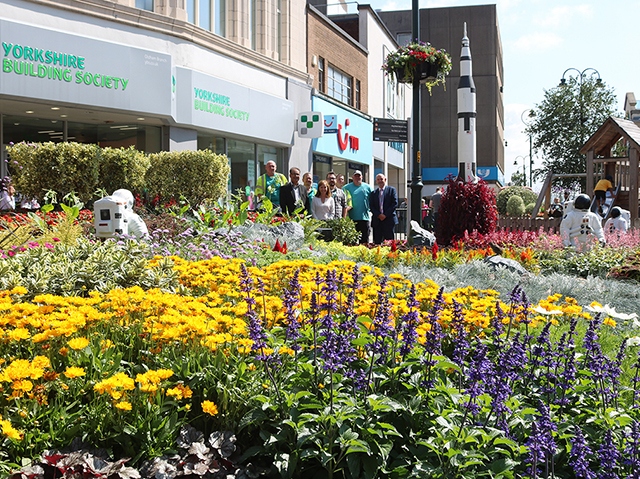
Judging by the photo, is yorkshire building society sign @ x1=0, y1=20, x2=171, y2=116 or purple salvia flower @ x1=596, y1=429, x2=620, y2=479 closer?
purple salvia flower @ x1=596, y1=429, x2=620, y2=479

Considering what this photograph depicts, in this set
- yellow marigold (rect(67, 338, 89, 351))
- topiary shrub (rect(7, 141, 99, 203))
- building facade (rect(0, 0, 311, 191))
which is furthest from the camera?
building facade (rect(0, 0, 311, 191))

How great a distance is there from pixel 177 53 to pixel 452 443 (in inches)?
693

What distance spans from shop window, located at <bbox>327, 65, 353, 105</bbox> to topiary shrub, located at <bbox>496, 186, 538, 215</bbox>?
11080mm

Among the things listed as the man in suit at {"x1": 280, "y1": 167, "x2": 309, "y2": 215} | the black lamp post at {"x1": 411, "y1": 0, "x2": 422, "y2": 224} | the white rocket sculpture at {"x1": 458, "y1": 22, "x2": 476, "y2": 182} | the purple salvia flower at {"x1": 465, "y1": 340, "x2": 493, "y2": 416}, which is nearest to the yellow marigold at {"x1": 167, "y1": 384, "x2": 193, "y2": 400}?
the purple salvia flower at {"x1": 465, "y1": 340, "x2": 493, "y2": 416}

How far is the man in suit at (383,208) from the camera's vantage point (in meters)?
13.4

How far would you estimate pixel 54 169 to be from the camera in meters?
12.6

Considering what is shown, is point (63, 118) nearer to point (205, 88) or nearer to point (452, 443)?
point (205, 88)

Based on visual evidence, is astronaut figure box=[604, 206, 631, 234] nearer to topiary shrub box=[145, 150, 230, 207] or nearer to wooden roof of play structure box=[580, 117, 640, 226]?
wooden roof of play structure box=[580, 117, 640, 226]

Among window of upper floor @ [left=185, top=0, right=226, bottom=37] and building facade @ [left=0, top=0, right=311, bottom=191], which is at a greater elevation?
window of upper floor @ [left=185, top=0, right=226, bottom=37]

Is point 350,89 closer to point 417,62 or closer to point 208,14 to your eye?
point 208,14

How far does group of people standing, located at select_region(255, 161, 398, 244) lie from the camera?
13.0m

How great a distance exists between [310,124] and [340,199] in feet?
41.7

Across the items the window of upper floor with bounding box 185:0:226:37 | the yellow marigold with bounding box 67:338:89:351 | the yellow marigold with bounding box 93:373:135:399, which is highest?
the window of upper floor with bounding box 185:0:226:37

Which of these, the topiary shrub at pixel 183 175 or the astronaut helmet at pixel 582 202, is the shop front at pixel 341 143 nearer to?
the topiary shrub at pixel 183 175
